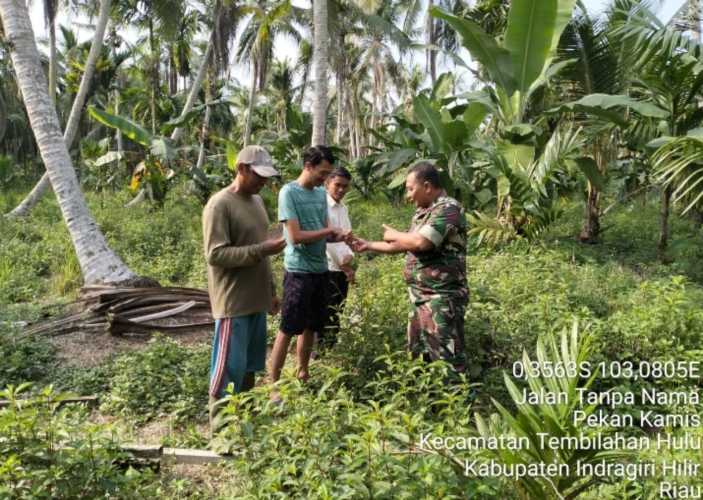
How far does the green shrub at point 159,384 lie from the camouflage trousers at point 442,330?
5.44 feet

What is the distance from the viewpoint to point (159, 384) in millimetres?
4223

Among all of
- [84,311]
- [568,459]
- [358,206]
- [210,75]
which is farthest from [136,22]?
[568,459]

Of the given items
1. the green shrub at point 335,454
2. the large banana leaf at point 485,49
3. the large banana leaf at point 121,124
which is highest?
the large banana leaf at point 485,49

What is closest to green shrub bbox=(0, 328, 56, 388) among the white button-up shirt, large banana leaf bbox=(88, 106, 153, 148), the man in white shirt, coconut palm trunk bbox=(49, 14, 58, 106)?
the man in white shirt

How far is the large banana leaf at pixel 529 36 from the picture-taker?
23.0ft

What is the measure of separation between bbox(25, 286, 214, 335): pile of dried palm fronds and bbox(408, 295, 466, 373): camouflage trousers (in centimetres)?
296

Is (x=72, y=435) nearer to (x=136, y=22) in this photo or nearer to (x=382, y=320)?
(x=382, y=320)

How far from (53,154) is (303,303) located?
181 inches

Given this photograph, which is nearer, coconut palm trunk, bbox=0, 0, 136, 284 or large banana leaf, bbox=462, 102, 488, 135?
coconut palm trunk, bbox=0, 0, 136, 284

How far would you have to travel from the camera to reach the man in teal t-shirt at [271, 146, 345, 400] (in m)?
3.78

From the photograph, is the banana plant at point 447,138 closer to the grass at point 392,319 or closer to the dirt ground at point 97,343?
the grass at point 392,319

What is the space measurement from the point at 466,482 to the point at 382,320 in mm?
2227

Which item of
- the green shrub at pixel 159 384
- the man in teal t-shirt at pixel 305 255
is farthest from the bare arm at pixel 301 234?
the green shrub at pixel 159 384

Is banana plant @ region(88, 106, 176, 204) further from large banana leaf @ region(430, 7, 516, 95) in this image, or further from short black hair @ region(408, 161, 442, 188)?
short black hair @ region(408, 161, 442, 188)
